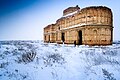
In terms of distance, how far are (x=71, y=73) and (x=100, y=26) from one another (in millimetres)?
20635

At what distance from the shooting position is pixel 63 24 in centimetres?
3628

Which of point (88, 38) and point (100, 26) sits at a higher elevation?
point (100, 26)

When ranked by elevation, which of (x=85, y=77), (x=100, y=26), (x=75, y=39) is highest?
(x=100, y=26)

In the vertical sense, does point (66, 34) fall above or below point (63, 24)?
below

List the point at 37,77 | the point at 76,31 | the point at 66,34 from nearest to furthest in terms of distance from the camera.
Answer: the point at 37,77 → the point at 76,31 → the point at 66,34

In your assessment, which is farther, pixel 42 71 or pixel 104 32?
pixel 104 32

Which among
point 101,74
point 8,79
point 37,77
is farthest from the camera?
point 101,74

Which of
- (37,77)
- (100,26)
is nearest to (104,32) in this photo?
(100,26)

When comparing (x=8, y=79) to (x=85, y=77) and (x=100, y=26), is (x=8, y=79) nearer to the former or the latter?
(x=85, y=77)

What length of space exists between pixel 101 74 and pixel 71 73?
1.43m

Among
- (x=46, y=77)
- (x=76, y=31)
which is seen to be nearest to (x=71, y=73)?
(x=46, y=77)

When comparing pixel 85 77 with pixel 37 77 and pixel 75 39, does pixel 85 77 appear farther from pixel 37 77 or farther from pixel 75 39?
pixel 75 39

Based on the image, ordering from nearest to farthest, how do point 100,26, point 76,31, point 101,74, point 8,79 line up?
point 8,79 < point 101,74 < point 100,26 < point 76,31

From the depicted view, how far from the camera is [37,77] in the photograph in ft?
19.1
